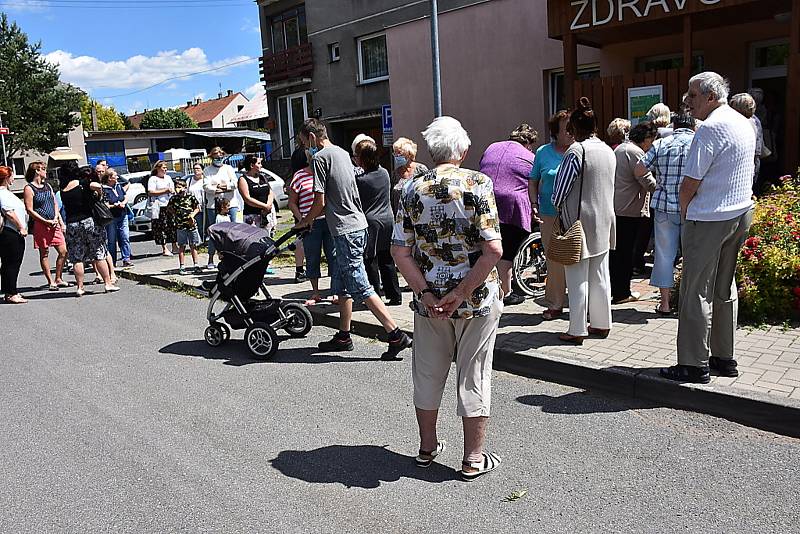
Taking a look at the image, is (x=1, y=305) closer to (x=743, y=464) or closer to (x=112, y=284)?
(x=112, y=284)

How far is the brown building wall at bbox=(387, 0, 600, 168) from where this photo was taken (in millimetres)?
12898

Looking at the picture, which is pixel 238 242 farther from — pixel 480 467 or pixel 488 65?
pixel 488 65

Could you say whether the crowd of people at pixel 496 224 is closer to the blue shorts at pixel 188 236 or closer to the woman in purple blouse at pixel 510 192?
the woman in purple blouse at pixel 510 192

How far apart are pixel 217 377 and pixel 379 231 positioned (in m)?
2.35

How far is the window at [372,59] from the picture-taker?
2183 cm

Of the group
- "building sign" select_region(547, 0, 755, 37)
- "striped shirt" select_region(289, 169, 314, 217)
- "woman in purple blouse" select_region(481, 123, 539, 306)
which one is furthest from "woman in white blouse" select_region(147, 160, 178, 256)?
"building sign" select_region(547, 0, 755, 37)

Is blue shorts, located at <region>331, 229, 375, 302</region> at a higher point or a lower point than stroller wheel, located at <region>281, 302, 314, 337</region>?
higher

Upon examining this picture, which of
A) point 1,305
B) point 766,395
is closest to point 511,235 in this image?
point 766,395

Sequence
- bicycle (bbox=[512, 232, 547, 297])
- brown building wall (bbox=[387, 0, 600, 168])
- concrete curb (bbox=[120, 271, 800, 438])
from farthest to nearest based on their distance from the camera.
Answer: brown building wall (bbox=[387, 0, 600, 168]) → bicycle (bbox=[512, 232, 547, 297]) → concrete curb (bbox=[120, 271, 800, 438])

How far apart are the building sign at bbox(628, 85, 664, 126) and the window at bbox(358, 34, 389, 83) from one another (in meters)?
13.0

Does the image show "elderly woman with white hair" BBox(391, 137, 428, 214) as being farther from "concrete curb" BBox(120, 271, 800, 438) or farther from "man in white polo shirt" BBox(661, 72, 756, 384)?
"man in white polo shirt" BBox(661, 72, 756, 384)

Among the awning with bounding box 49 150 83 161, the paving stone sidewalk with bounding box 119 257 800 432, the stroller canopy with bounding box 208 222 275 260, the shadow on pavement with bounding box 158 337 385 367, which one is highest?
the awning with bounding box 49 150 83 161

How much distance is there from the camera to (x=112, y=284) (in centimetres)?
1027

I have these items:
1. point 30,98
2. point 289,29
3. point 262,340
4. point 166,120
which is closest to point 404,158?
point 262,340
